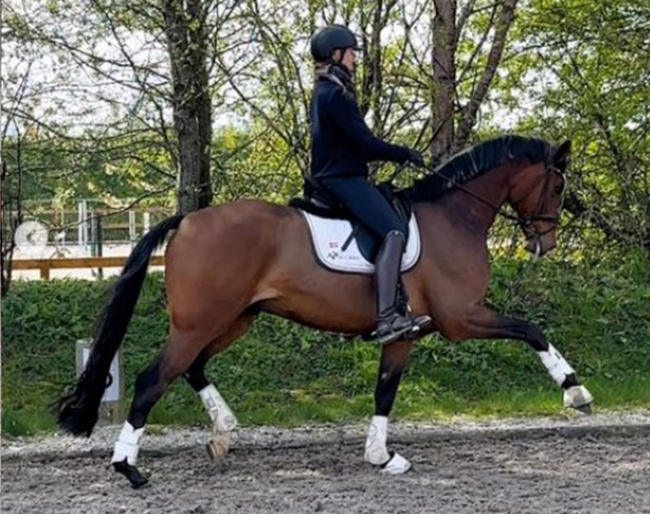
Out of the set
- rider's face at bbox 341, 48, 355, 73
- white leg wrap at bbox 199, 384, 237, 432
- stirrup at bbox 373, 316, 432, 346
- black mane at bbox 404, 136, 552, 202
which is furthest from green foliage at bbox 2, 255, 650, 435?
rider's face at bbox 341, 48, 355, 73

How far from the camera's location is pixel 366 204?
5340 millimetres

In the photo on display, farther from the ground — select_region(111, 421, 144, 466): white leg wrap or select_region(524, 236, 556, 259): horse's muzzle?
select_region(524, 236, 556, 259): horse's muzzle

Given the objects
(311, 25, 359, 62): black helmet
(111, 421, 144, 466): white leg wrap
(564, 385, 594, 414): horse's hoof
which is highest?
(311, 25, 359, 62): black helmet

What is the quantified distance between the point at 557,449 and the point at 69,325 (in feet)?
15.3

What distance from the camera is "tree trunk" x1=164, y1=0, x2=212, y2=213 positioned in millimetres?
8578

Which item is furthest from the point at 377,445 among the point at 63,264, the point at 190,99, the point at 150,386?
the point at 63,264

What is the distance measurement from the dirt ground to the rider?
0.85 m

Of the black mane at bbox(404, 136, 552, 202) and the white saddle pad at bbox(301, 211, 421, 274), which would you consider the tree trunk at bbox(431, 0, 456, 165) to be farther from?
the white saddle pad at bbox(301, 211, 421, 274)

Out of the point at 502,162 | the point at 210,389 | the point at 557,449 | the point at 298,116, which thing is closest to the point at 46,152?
the point at 298,116

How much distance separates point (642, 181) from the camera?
1052 cm

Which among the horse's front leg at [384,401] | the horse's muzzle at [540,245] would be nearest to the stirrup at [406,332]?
the horse's front leg at [384,401]

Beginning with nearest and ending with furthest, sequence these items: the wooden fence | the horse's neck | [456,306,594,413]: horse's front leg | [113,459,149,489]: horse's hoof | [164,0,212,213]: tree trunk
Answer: [113,459,149,489]: horse's hoof
[456,306,594,413]: horse's front leg
the horse's neck
[164,0,212,213]: tree trunk
the wooden fence

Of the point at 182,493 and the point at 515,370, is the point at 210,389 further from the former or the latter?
the point at 515,370

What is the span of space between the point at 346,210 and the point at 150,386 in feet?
4.73
